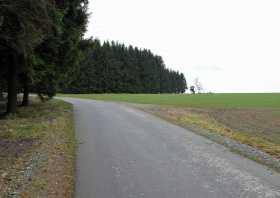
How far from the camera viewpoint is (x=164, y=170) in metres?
7.35

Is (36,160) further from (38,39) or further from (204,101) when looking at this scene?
(204,101)

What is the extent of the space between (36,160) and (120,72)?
8199 centimetres

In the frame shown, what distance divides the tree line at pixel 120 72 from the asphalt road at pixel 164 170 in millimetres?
60684

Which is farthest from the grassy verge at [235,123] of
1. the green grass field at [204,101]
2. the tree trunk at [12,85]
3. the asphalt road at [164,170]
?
the tree trunk at [12,85]

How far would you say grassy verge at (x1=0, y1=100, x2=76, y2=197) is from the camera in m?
5.64

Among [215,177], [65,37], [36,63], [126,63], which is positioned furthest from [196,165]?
[126,63]

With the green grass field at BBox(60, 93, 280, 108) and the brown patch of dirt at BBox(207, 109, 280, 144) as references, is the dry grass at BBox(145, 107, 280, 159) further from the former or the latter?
the green grass field at BBox(60, 93, 280, 108)

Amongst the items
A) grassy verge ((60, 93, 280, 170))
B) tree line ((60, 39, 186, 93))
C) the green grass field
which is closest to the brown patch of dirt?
grassy verge ((60, 93, 280, 170))

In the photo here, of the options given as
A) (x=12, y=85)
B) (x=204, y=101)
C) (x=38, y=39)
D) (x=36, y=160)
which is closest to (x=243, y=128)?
(x=38, y=39)

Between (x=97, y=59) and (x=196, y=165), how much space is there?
79941 millimetres

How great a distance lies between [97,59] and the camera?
8575 cm

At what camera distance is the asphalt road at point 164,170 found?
5.90m

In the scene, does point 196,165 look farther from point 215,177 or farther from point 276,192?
point 276,192

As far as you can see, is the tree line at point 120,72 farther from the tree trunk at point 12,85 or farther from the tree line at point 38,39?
the tree trunk at point 12,85
